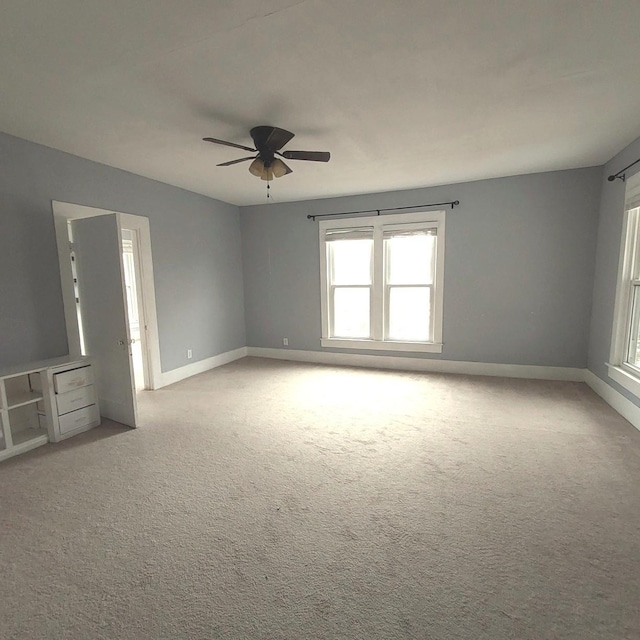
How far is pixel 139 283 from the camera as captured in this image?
13.7 feet

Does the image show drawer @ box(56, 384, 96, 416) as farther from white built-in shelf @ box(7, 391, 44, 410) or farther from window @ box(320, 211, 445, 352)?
window @ box(320, 211, 445, 352)

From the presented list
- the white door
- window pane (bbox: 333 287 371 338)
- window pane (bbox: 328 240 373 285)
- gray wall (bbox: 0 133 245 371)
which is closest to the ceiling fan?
the white door

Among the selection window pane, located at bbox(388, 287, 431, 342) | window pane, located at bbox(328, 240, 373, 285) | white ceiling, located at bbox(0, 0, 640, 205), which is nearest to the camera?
white ceiling, located at bbox(0, 0, 640, 205)

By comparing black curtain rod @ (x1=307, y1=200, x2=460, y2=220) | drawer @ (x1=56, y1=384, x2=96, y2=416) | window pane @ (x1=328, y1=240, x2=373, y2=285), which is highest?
black curtain rod @ (x1=307, y1=200, x2=460, y2=220)

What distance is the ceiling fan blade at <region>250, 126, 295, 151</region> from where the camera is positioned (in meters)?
2.63

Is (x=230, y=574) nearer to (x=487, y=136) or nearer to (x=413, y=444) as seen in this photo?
(x=413, y=444)

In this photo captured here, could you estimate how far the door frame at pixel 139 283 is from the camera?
10.7 feet

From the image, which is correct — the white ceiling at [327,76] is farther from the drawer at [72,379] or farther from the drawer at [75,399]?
the drawer at [75,399]

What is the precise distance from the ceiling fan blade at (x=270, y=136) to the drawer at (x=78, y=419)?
2.87m

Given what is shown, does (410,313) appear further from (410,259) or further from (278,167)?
(278,167)

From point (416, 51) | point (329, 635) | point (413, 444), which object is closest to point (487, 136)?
point (416, 51)

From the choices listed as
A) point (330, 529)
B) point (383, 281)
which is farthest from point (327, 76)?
point (383, 281)

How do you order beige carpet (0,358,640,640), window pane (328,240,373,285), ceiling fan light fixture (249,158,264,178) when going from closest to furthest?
beige carpet (0,358,640,640), ceiling fan light fixture (249,158,264,178), window pane (328,240,373,285)

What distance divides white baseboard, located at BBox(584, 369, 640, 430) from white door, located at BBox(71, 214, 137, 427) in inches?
180
